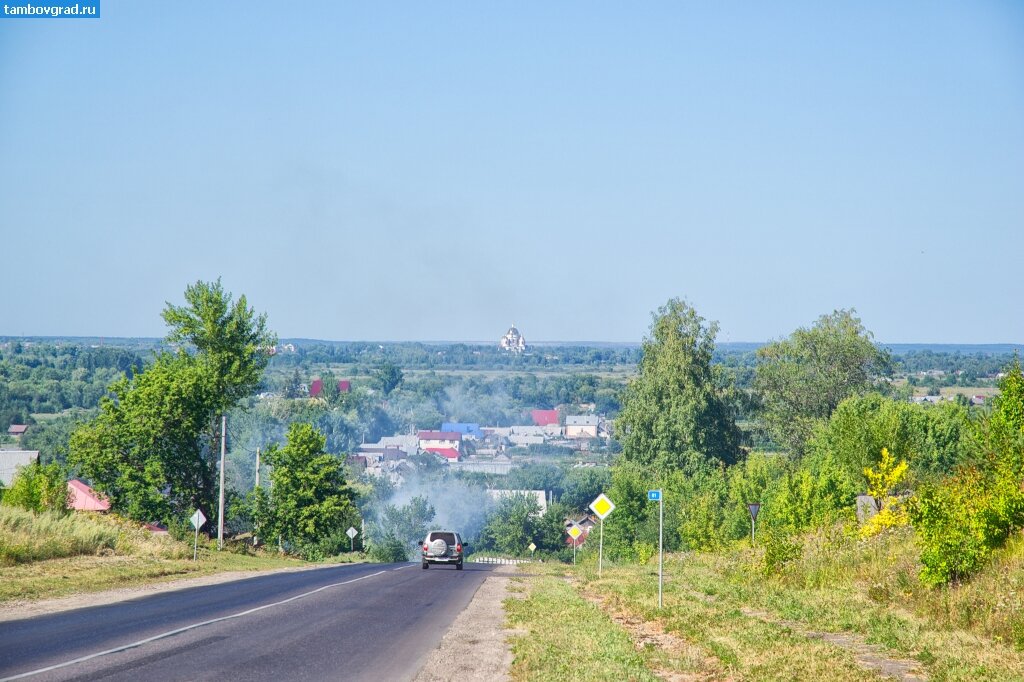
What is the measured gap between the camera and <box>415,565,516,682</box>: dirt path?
14.9m

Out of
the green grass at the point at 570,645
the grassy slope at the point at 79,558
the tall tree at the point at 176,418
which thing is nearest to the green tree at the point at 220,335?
the tall tree at the point at 176,418

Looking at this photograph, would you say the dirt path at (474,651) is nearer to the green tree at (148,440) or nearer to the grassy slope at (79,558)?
the grassy slope at (79,558)

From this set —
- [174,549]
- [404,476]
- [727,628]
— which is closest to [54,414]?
[404,476]

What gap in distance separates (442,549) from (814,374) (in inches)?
2029

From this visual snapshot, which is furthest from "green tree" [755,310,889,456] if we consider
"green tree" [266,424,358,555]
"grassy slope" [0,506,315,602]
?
"grassy slope" [0,506,315,602]

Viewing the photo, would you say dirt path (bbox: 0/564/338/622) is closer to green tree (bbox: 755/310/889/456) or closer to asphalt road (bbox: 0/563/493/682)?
asphalt road (bbox: 0/563/493/682)

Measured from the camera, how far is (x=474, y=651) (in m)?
17.4

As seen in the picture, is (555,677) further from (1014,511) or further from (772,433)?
(772,433)

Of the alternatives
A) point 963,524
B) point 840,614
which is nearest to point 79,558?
point 840,614

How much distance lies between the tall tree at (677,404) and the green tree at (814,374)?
5.76 metres

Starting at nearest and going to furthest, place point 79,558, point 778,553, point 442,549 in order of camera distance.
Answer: point 778,553, point 79,558, point 442,549

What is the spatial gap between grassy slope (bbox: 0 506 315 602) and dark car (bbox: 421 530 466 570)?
21.2 feet

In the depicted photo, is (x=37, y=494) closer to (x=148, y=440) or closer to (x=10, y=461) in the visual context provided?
(x=148, y=440)

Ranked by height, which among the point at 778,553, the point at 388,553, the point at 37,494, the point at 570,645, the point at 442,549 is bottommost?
the point at 388,553
